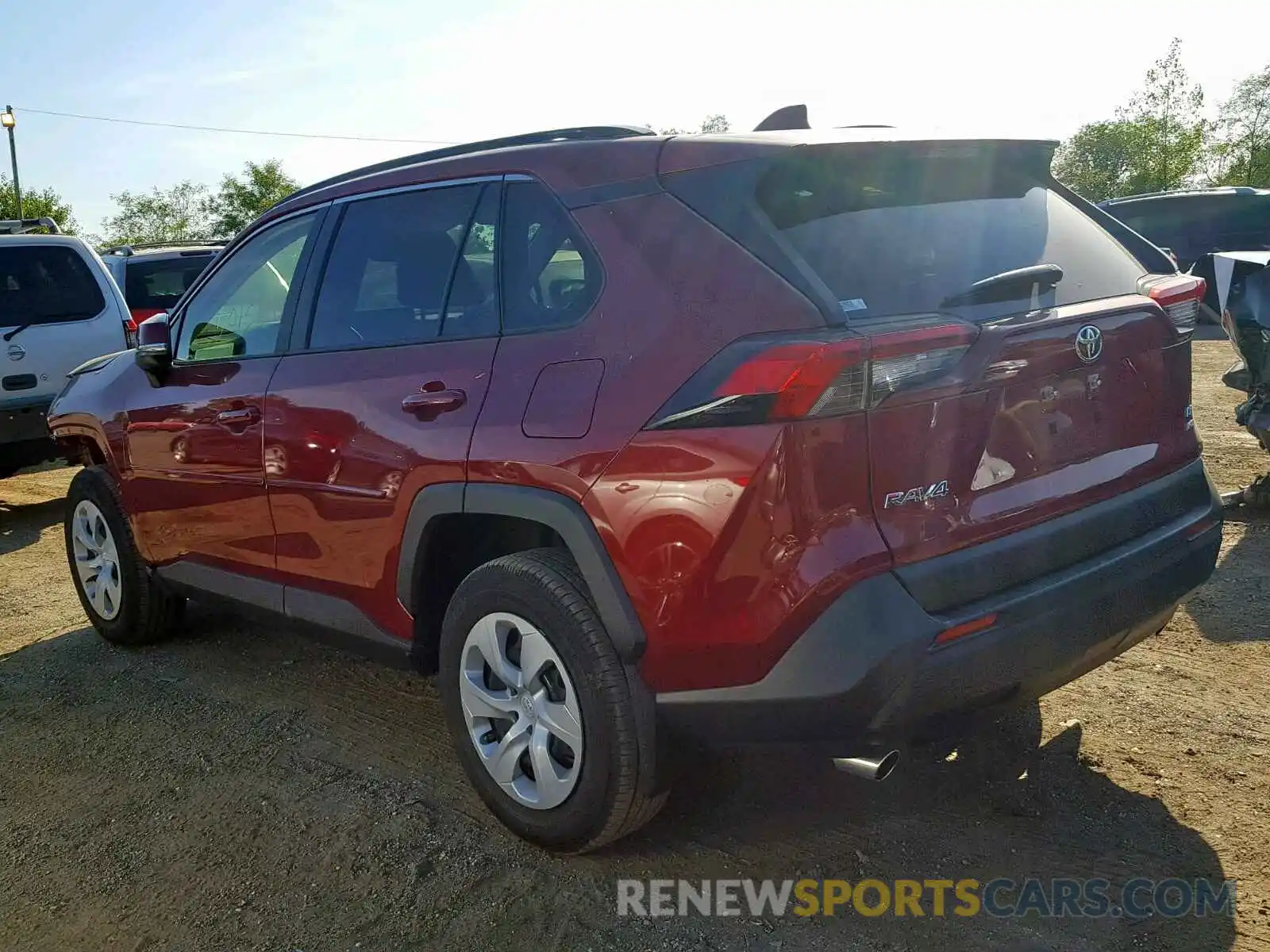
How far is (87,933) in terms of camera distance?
2775 mm

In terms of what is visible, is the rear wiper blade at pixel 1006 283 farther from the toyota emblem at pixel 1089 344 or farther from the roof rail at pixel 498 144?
the roof rail at pixel 498 144

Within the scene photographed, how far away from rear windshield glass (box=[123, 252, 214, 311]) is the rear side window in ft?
27.7

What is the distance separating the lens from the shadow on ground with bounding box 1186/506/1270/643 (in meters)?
4.11

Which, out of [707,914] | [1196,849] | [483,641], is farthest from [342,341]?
[1196,849]

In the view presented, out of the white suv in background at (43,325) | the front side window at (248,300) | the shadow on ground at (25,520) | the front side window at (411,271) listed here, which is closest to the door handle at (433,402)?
the front side window at (411,271)

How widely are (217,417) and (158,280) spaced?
783cm

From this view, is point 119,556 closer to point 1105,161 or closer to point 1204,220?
point 1204,220

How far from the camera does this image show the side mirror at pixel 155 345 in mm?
4219

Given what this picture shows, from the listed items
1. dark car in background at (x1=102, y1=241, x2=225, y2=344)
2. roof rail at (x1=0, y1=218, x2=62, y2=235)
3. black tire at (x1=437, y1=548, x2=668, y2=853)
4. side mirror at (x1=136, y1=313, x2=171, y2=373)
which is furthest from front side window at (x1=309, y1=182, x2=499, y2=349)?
dark car in background at (x1=102, y1=241, x2=225, y2=344)

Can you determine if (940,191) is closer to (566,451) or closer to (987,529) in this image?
(987,529)

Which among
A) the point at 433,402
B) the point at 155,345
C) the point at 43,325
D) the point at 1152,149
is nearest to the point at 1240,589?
the point at 433,402

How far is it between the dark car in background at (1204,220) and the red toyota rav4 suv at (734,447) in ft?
43.5

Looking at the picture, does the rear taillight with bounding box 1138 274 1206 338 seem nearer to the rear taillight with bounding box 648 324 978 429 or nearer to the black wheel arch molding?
the rear taillight with bounding box 648 324 978 429

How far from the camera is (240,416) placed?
3.75 meters
